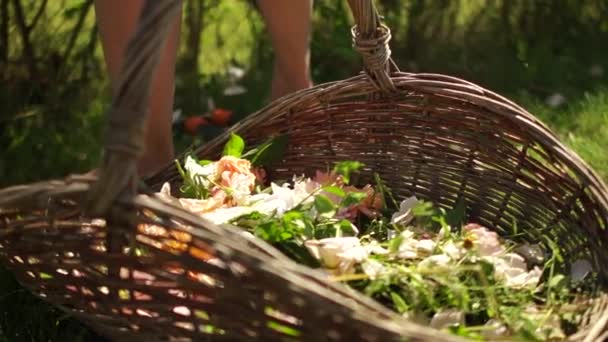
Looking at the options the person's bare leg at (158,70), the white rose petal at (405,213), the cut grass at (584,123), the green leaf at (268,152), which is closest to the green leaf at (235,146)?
the green leaf at (268,152)

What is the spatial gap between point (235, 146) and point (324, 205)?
0.24 metres

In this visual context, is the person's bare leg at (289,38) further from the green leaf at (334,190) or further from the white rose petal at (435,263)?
the white rose petal at (435,263)

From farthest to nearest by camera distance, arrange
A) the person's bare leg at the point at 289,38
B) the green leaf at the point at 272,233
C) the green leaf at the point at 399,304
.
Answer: the person's bare leg at the point at 289,38 < the green leaf at the point at 272,233 < the green leaf at the point at 399,304

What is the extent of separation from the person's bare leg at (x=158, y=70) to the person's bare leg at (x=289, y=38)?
240 millimetres

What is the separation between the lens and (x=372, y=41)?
1.44m

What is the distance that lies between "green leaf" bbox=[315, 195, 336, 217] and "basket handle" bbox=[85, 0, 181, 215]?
376 millimetres

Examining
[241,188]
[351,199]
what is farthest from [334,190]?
[241,188]

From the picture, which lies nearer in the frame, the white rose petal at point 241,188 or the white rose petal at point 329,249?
the white rose petal at point 329,249

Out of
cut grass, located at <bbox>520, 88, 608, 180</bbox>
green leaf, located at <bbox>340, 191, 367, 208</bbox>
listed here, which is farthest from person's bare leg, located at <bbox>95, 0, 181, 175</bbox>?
cut grass, located at <bbox>520, 88, 608, 180</bbox>

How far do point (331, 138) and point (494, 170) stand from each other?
0.27 m

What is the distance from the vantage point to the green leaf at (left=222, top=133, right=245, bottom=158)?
5.00 feet

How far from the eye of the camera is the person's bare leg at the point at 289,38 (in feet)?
6.10

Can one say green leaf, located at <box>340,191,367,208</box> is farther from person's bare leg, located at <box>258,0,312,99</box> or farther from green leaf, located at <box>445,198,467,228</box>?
person's bare leg, located at <box>258,0,312,99</box>

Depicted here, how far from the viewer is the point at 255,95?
2422mm
